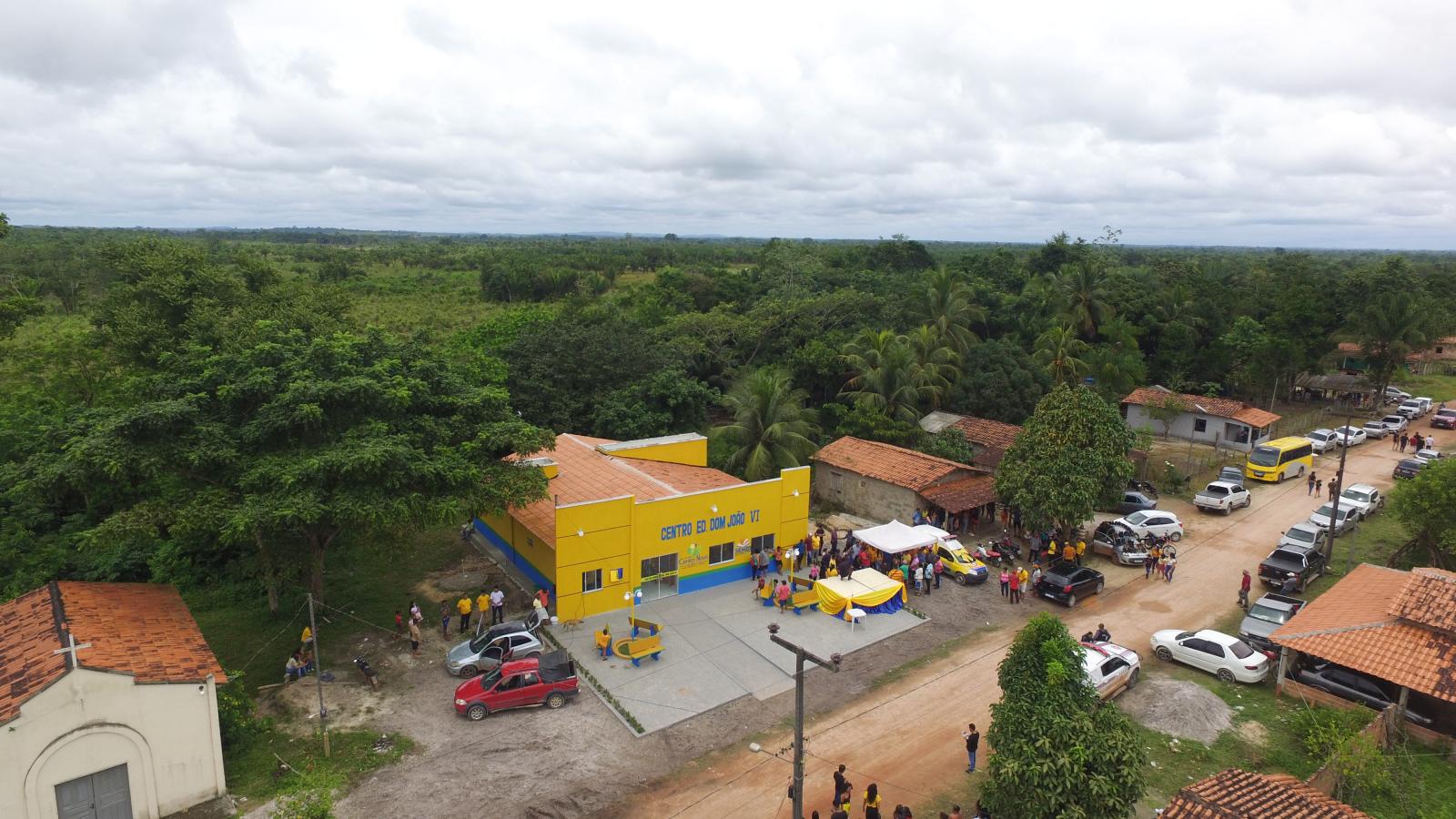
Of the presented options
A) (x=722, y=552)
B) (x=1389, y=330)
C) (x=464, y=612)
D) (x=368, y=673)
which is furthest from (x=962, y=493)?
(x=1389, y=330)

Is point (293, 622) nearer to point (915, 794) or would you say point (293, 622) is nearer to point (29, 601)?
point (29, 601)

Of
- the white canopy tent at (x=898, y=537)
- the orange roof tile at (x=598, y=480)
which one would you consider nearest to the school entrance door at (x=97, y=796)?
the orange roof tile at (x=598, y=480)

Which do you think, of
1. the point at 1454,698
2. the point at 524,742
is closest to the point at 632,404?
the point at 524,742

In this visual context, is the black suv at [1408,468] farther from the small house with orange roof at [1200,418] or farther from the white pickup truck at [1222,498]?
the white pickup truck at [1222,498]

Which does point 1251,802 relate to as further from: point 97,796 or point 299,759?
point 97,796

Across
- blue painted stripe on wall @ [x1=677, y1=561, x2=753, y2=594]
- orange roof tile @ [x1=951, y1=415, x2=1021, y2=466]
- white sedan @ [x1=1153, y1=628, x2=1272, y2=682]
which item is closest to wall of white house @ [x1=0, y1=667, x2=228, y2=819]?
blue painted stripe on wall @ [x1=677, y1=561, x2=753, y2=594]

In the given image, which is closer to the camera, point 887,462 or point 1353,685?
point 1353,685
